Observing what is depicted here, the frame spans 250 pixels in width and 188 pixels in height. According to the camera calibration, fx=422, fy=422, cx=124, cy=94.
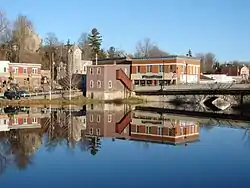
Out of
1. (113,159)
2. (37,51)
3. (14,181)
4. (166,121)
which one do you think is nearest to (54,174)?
(14,181)

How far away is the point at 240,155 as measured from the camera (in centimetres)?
2781

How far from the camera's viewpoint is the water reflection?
28.4 m

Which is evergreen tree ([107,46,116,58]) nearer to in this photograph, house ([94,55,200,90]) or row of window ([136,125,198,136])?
house ([94,55,200,90])

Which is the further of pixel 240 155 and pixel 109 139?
pixel 109 139

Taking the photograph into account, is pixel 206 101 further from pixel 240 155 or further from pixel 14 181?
pixel 14 181

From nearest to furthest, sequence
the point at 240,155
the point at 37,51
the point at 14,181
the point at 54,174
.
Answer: the point at 14,181
the point at 54,174
the point at 240,155
the point at 37,51

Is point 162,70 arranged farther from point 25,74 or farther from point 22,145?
point 22,145

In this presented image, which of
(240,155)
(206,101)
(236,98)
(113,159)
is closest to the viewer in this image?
(113,159)

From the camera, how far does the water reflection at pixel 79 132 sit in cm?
2844

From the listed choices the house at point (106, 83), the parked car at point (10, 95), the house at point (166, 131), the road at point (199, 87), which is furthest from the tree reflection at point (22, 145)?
the house at point (106, 83)

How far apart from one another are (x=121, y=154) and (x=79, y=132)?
37.8ft

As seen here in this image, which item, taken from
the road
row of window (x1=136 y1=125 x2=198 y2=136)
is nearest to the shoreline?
the road

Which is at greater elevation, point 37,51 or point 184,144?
point 37,51

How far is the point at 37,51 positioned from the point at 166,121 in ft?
262
